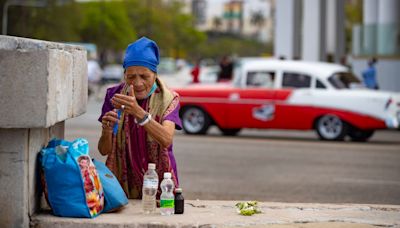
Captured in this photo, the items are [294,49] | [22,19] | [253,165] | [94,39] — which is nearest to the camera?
[253,165]

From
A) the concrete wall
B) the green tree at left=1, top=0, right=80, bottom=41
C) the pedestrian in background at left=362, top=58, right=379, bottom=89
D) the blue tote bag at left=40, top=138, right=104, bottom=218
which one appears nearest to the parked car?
the pedestrian in background at left=362, top=58, right=379, bottom=89

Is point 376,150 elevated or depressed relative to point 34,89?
depressed

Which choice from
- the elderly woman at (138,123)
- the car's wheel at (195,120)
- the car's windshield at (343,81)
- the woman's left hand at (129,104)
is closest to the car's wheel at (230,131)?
the car's wheel at (195,120)

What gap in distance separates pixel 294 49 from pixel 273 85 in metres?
19.4

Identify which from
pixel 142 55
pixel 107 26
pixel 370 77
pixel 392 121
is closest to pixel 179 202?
pixel 142 55

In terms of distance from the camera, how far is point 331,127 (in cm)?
2109

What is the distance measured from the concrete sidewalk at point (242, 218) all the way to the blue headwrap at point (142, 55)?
3.30 feet

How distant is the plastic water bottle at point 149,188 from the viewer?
22.5ft

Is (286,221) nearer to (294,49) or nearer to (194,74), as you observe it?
(194,74)

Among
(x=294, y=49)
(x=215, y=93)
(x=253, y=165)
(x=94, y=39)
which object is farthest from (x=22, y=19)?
(x=94, y=39)

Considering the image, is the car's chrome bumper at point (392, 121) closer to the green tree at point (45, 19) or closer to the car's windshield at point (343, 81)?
the car's windshield at point (343, 81)

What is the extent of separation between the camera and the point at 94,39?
106m

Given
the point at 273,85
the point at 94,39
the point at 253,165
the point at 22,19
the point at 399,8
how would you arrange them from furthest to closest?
the point at 94,39 → the point at 22,19 → the point at 399,8 → the point at 273,85 → the point at 253,165

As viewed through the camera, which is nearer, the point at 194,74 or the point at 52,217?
the point at 52,217
